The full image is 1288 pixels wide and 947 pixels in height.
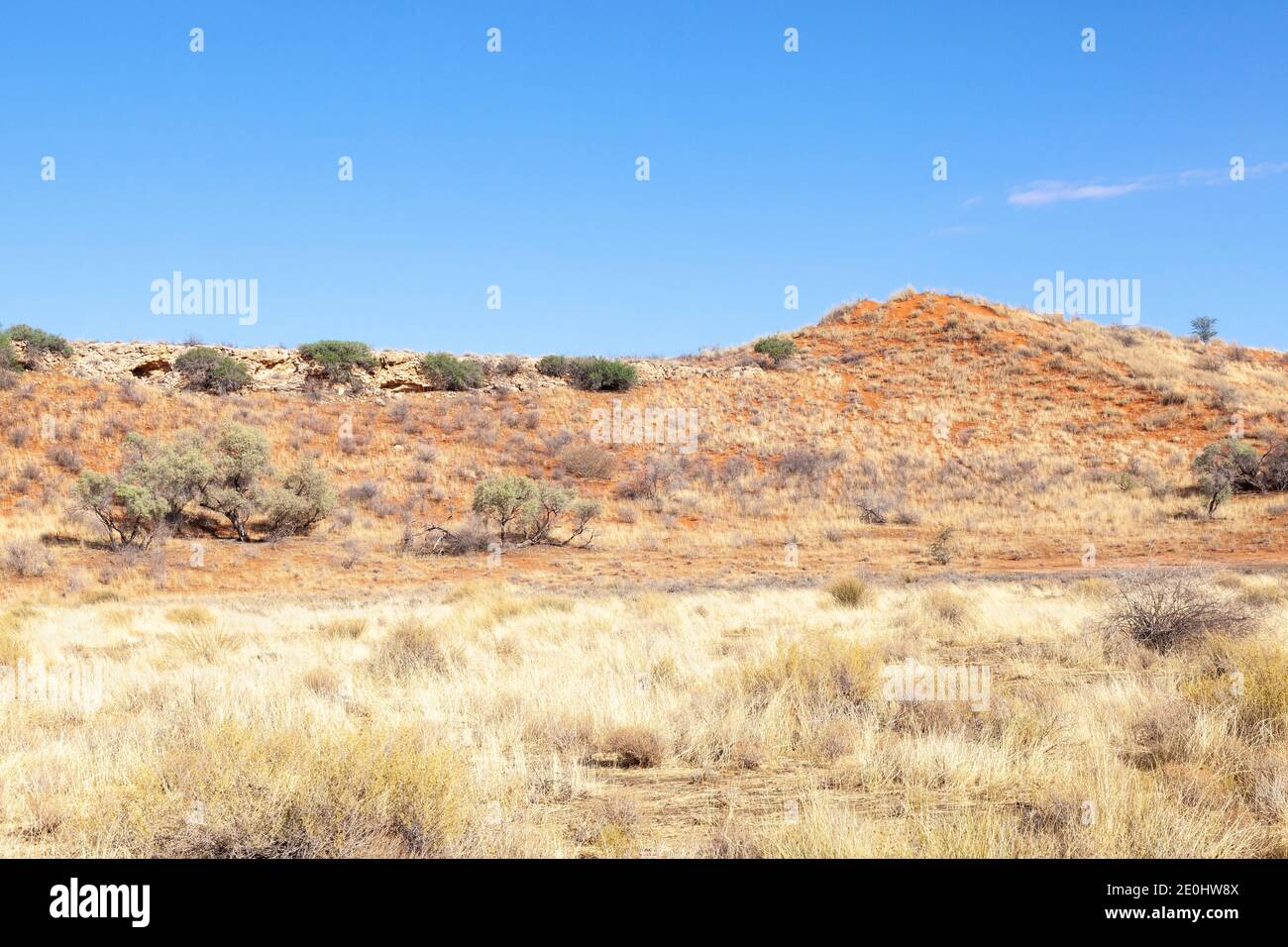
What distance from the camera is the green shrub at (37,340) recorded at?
123 ft

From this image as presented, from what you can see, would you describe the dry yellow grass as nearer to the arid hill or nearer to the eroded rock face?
the arid hill

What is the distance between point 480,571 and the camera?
2214 centimetres

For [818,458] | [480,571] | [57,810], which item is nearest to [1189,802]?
[57,810]

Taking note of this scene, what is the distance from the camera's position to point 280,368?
41250 millimetres

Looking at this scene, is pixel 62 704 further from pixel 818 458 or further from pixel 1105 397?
pixel 1105 397

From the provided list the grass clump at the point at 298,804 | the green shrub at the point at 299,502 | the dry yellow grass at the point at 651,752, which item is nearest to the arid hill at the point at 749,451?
the green shrub at the point at 299,502

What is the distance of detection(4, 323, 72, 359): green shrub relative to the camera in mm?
37562

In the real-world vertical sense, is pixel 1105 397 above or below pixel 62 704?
above

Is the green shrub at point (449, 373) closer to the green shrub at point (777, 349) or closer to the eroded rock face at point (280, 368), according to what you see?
the eroded rock face at point (280, 368)

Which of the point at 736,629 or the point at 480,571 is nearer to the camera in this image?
the point at 736,629

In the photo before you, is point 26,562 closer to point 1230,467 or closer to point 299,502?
point 299,502

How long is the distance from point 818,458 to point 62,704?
103 ft

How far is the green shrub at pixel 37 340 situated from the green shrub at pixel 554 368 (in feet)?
69.3

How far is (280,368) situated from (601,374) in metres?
15.1
